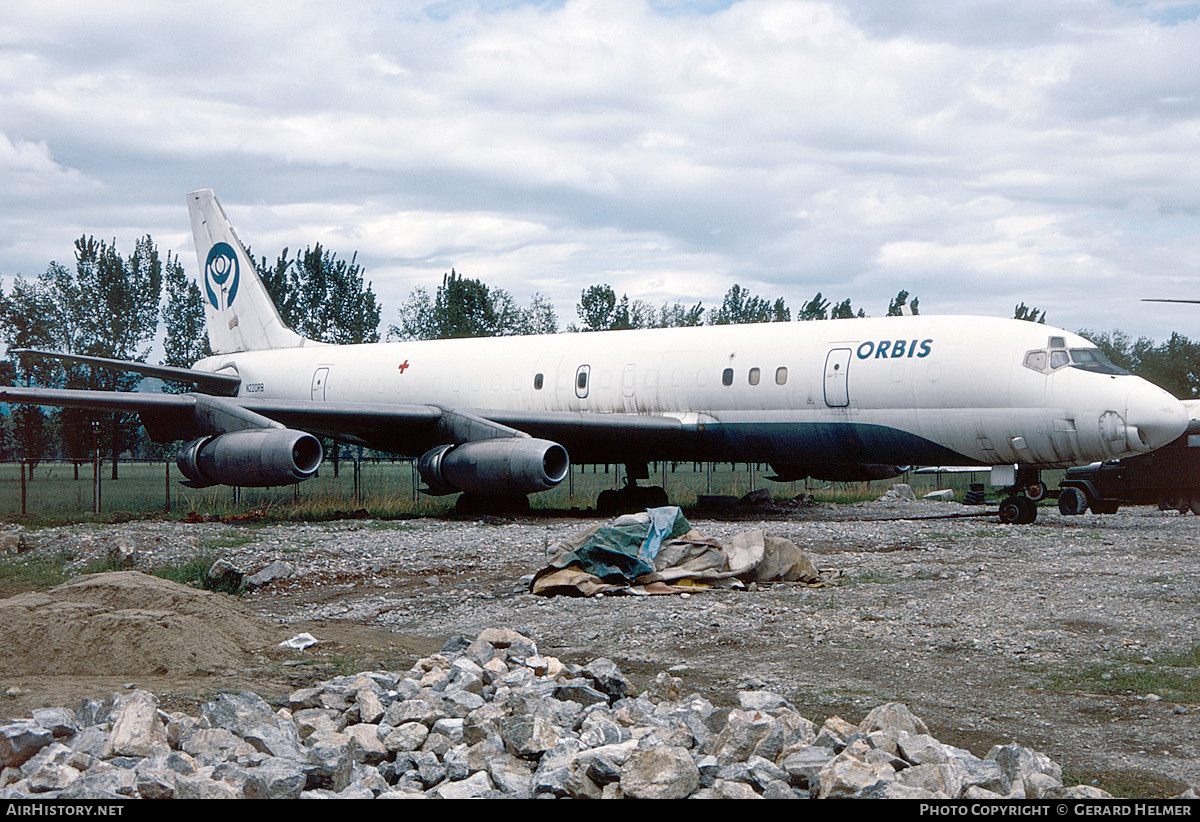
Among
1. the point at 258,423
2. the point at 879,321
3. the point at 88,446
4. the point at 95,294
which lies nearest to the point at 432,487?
the point at 258,423

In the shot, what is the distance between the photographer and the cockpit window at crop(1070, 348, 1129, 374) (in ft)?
50.2

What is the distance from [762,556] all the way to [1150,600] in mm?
3468

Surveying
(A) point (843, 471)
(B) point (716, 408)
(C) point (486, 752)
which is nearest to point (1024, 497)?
(A) point (843, 471)

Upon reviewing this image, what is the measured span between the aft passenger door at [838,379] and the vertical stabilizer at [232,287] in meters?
14.1

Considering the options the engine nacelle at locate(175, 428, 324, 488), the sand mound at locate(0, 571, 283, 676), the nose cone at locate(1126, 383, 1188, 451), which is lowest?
the sand mound at locate(0, 571, 283, 676)

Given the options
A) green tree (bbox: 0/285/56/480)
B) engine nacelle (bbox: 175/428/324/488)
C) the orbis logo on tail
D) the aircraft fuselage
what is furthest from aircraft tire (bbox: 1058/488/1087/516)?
green tree (bbox: 0/285/56/480)

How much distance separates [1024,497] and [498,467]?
27.0 ft

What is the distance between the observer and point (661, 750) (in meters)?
4.31

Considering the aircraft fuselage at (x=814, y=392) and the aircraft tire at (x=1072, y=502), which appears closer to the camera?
the aircraft fuselage at (x=814, y=392)

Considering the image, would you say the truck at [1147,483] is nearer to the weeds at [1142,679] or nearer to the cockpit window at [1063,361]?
the cockpit window at [1063,361]

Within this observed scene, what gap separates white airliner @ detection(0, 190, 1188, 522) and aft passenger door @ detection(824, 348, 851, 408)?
2cm

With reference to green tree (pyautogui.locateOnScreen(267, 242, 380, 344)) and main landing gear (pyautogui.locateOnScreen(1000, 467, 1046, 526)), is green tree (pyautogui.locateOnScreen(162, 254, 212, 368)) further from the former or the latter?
main landing gear (pyautogui.locateOnScreen(1000, 467, 1046, 526))

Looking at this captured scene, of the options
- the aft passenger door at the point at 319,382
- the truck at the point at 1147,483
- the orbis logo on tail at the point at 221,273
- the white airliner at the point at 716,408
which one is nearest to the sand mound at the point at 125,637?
the white airliner at the point at 716,408

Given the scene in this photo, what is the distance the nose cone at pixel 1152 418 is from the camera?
48.0 ft
